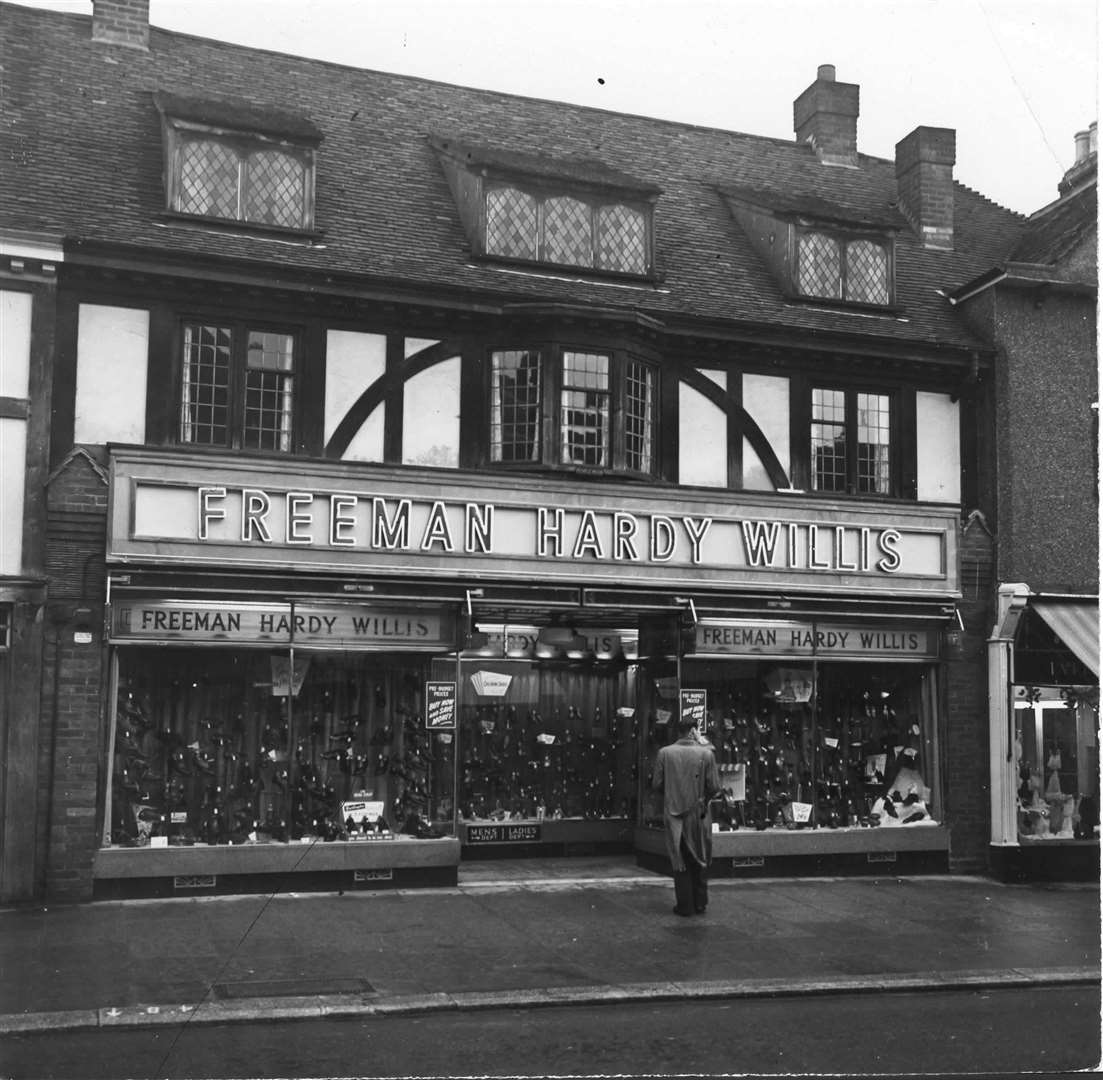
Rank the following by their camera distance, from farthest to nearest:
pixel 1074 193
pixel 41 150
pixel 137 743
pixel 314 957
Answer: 1. pixel 1074 193
2. pixel 41 150
3. pixel 137 743
4. pixel 314 957

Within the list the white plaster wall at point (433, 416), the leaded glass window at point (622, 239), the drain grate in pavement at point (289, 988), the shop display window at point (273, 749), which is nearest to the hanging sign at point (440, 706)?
the shop display window at point (273, 749)

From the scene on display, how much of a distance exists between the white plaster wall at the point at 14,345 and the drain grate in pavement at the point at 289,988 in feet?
22.3

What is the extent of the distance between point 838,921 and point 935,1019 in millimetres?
3706

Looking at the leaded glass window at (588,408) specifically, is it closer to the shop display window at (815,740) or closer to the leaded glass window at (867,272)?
the shop display window at (815,740)

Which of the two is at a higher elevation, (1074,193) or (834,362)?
(1074,193)

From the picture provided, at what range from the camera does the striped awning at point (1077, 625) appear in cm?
1667

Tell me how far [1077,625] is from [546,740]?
695 centimetres

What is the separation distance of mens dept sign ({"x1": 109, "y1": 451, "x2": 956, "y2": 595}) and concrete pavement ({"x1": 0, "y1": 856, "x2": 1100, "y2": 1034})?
11.8 feet

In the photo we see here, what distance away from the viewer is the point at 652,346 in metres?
16.0

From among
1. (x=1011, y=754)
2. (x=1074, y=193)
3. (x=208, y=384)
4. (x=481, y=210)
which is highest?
(x=1074, y=193)

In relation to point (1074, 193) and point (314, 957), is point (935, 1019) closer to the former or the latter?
point (314, 957)

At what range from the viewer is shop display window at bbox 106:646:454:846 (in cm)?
1409

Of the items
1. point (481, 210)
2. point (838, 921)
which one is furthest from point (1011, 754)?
point (481, 210)

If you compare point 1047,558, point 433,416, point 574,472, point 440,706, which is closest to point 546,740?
point 440,706
